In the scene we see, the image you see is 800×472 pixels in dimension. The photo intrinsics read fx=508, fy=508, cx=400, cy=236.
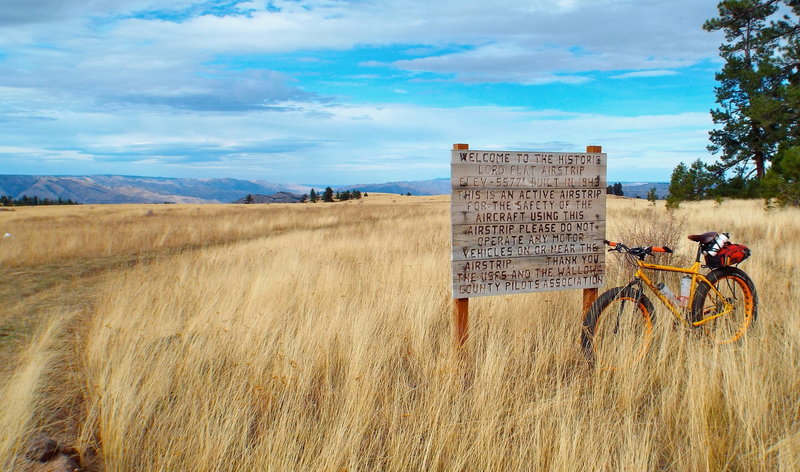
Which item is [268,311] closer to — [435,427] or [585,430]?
[435,427]

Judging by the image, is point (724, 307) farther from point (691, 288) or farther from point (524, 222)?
point (524, 222)

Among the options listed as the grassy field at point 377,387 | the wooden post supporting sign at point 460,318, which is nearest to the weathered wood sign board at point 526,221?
the wooden post supporting sign at point 460,318

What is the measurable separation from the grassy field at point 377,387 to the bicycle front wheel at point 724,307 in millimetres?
174

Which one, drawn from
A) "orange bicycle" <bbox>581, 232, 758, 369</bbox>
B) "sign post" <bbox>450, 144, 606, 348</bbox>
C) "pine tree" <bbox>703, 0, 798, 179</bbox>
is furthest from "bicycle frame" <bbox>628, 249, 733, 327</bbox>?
"pine tree" <bbox>703, 0, 798, 179</bbox>

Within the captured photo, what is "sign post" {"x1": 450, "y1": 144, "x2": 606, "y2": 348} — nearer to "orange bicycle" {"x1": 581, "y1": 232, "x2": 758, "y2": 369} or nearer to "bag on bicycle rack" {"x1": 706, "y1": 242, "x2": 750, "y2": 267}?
"orange bicycle" {"x1": 581, "y1": 232, "x2": 758, "y2": 369}

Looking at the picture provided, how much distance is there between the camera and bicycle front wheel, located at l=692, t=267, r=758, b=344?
4.71 meters

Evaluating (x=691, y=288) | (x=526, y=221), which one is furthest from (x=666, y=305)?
(x=526, y=221)

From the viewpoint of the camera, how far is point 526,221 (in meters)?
4.66

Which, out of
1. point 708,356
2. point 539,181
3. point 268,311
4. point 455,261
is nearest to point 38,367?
point 268,311

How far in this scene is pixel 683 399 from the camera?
3.57 meters

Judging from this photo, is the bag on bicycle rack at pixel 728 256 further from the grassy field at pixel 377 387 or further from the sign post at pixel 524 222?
the sign post at pixel 524 222

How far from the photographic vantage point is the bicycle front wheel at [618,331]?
14.0ft

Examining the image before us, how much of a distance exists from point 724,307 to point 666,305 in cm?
55

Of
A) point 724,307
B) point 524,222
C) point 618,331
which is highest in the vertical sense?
point 524,222
